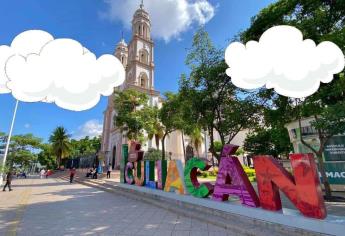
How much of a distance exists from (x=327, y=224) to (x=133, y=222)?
5.31m

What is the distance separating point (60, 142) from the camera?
56.0 m

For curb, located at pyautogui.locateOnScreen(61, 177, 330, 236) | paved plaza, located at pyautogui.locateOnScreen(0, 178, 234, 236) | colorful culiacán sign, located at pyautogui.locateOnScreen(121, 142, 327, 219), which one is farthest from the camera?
paved plaza, located at pyautogui.locateOnScreen(0, 178, 234, 236)

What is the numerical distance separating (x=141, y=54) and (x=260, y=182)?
138ft

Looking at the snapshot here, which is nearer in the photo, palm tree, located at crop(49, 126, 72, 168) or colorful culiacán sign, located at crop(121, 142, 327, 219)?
colorful culiacán sign, located at crop(121, 142, 327, 219)

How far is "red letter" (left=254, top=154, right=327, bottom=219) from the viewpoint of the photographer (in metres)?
5.41

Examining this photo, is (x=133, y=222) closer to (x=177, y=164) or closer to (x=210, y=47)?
(x=177, y=164)

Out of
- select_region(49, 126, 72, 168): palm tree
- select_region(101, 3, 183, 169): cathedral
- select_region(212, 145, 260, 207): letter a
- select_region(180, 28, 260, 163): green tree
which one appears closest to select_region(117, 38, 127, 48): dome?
select_region(101, 3, 183, 169): cathedral

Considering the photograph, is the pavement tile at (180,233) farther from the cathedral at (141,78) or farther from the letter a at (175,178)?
the cathedral at (141,78)

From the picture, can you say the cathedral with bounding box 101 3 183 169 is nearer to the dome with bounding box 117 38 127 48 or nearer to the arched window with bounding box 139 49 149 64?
the arched window with bounding box 139 49 149 64

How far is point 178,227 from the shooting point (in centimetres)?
685

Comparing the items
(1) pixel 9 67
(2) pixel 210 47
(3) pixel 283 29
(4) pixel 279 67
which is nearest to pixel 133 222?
(1) pixel 9 67

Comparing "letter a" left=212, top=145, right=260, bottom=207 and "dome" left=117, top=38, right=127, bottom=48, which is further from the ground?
"dome" left=117, top=38, right=127, bottom=48

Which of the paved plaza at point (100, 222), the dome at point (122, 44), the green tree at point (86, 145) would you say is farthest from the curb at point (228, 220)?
the green tree at point (86, 145)

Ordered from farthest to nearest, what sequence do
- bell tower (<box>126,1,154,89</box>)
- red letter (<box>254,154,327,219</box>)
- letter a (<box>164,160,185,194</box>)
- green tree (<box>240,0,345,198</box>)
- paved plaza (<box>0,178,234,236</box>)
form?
bell tower (<box>126,1,154,89</box>), letter a (<box>164,160,185,194</box>), green tree (<box>240,0,345,198</box>), paved plaza (<box>0,178,234,236</box>), red letter (<box>254,154,327,219</box>)
